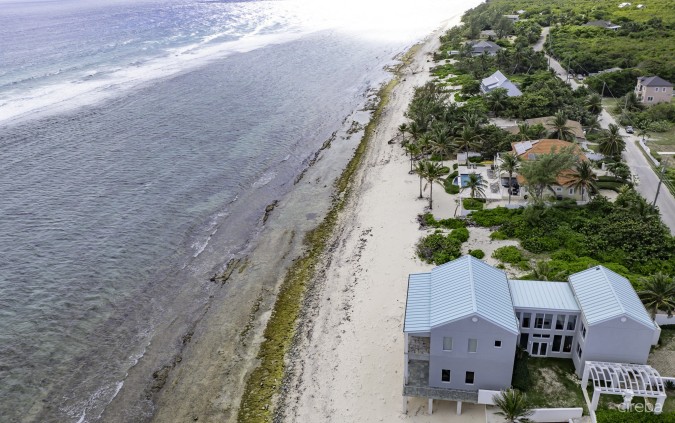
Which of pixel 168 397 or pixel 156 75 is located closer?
pixel 168 397

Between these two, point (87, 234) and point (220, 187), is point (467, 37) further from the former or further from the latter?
point (87, 234)

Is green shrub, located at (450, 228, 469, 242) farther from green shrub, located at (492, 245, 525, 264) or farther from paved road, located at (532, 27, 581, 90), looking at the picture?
paved road, located at (532, 27, 581, 90)

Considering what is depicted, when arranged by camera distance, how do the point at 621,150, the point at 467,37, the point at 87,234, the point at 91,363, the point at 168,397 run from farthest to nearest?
the point at 467,37 → the point at 621,150 → the point at 87,234 → the point at 91,363 → the point at 168,397

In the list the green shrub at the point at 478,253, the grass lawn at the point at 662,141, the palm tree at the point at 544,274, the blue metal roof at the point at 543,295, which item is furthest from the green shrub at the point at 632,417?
the grass lawn at the point at 662,141

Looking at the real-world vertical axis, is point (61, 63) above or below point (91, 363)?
above

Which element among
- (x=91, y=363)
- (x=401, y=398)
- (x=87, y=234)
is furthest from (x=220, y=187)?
(x=401, y=398)

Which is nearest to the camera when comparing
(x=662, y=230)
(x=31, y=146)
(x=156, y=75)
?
(x=662, y=230)
